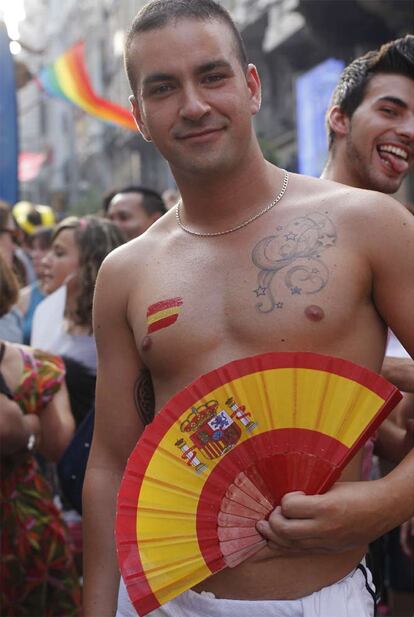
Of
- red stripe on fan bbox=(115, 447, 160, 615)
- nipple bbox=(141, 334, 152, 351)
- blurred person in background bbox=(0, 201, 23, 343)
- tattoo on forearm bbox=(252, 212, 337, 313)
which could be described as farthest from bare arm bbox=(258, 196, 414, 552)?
blurred person in background bbox=(0, 201, 23, 343)

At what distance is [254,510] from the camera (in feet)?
7.97

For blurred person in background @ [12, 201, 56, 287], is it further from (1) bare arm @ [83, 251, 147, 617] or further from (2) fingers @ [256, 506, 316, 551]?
(2) fingers @ [256, 506, 316, 551]

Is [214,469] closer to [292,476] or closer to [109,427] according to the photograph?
[292,476]

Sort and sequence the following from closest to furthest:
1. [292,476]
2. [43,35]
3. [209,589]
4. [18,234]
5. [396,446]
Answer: [292,476], [209,589], [396,446], [18,234], [43,35]

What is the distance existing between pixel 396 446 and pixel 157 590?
1.26m

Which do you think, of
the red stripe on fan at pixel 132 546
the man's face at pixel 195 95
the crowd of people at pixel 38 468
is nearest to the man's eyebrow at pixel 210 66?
the man's face at pixel 195 95

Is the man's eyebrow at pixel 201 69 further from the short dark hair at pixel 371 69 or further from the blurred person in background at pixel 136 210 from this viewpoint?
the blurred person in background at pixel 136 210

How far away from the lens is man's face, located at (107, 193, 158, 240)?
22.2ft

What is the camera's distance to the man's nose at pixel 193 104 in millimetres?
2574

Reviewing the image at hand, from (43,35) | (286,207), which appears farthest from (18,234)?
(43,35)

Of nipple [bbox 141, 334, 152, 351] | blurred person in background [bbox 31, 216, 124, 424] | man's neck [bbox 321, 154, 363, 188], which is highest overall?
man's neck [bbox 321, 154, 363, 188]

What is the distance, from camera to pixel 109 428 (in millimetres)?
2908

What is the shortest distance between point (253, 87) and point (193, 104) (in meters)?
0.25

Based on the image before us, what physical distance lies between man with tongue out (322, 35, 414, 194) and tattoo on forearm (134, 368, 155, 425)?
41.4 inches
